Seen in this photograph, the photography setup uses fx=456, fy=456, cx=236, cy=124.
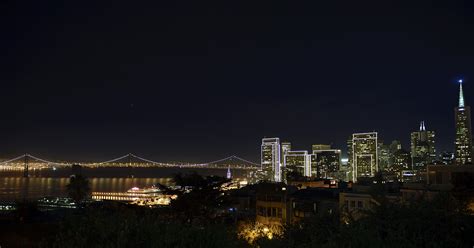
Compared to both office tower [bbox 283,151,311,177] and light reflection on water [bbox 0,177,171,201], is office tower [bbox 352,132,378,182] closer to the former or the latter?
office tower [bbox 283,151,311,177]

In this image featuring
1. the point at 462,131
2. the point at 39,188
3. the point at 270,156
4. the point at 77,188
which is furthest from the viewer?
the point at 270,156

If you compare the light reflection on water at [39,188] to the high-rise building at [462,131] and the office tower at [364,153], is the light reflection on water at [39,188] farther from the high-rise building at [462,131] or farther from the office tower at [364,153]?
the high-rise building at [462,131]

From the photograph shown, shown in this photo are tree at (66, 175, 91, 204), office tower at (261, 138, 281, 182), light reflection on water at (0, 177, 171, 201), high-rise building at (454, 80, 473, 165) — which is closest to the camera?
tree at (66, 175, 91, 204)

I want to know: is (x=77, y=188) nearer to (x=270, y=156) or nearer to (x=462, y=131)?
(x=270, y=156)

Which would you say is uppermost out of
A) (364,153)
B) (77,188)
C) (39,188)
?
(364,153)

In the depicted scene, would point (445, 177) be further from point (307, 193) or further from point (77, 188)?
point (77, 188)

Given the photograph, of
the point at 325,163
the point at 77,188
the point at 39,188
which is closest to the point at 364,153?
the point at 325,163

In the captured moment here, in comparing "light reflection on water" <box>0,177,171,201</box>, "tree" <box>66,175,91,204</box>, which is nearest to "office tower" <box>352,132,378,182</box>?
"light reflection on water" <box>0,177,171,201</box>
